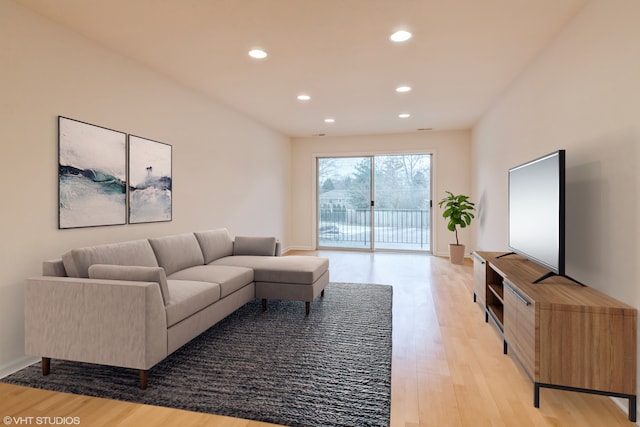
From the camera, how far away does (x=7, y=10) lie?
2301 mm

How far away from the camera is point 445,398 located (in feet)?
6.53

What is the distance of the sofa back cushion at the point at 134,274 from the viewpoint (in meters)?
2.18

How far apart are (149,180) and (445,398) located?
10.7ft

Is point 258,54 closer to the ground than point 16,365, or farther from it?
farther from it

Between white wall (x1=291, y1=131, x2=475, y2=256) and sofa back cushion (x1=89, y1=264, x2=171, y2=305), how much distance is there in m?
5.44

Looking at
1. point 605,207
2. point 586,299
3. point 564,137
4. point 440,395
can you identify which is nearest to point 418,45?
point 564,137

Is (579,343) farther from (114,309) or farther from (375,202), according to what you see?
(375,202)

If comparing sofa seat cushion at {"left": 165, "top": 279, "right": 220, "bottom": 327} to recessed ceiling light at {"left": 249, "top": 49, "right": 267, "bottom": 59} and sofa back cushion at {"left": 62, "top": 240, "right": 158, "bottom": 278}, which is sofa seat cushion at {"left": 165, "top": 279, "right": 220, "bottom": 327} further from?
recessed ceiling light at {"left": 249, "top": 49, "right": 267, "bottom": 59}

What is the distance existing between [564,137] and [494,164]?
2.23 meters

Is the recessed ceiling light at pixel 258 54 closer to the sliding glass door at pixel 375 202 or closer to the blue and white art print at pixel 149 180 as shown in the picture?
the blue and white art print at pixel 149 180

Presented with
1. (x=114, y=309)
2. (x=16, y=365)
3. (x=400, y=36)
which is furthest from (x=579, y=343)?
(x=16, y=365)

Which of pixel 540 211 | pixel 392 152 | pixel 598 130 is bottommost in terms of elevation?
pixel 540 211

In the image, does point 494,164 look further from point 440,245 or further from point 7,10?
point 7,10

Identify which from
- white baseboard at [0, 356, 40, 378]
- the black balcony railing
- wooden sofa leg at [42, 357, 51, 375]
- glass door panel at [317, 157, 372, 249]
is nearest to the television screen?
wooden sofa leg at [42, 357, 51, 375]
